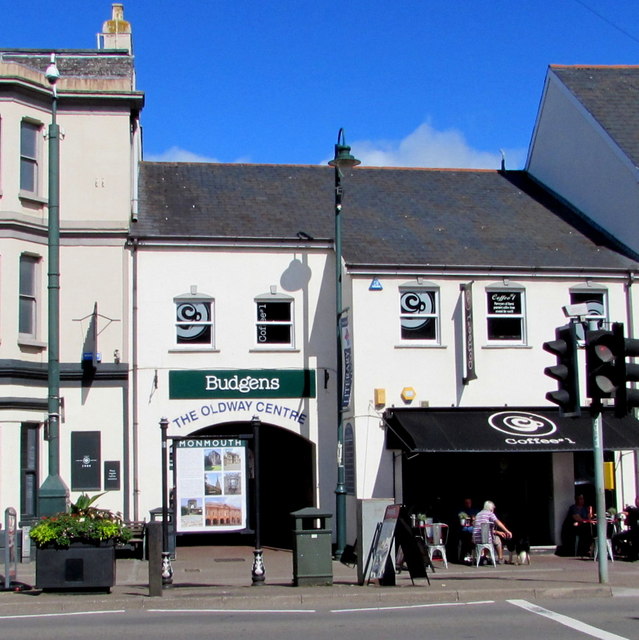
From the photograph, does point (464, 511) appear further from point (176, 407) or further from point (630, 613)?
point (630, 613)

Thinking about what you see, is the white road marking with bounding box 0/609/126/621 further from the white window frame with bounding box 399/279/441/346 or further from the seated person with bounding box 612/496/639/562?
the seated person with bounding box 612/496/639/562

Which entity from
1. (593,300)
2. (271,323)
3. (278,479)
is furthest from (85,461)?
(593,300)

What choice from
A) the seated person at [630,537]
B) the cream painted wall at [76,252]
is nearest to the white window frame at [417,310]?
the seated person at [630,537]

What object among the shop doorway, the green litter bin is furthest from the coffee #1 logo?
the green litter bin

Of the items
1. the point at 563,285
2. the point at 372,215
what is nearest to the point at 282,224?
the point at 372,215

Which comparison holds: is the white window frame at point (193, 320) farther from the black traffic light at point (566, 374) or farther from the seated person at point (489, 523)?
the black traffic light at point (566, 374)

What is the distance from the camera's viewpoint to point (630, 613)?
42.0ft

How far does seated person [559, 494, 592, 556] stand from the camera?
21298 millimetres

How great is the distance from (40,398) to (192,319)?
3662mm

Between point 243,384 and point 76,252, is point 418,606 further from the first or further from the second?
point 76,252

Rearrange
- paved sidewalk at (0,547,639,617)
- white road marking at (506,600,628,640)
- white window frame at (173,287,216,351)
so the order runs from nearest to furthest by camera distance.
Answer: white road marking at (506,600,628,640) → paved sidewalk at (0,547,639,617) → white window frame at (173,287,216,351)

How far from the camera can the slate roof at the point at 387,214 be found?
23328 millimetres

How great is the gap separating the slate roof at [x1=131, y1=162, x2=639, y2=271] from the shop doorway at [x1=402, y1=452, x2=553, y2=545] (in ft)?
14.2

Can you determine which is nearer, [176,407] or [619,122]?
[176,407]
